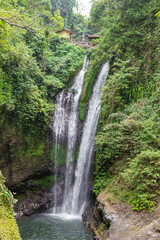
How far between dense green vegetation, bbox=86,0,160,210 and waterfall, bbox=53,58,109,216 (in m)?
1.15

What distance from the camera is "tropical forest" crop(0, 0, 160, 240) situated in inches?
268

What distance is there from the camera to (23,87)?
1091 centimetres

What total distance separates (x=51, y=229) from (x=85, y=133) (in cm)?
617

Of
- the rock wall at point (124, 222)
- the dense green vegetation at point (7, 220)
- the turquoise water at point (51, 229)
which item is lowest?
the turquoise water at point (51, 229)

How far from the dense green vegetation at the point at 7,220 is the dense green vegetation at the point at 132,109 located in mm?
3985

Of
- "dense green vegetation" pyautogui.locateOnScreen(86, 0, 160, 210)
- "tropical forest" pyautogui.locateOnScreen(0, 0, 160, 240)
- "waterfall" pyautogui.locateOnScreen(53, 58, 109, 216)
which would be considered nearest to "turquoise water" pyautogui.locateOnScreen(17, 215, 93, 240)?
"tropical forest" pyautogui.locateOnScreen(0, 0, 160, 240)

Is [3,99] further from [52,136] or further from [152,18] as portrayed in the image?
[152,18]

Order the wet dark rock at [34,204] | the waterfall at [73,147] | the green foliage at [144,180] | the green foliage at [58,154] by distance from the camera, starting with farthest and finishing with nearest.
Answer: the green foliage at [58,154]
the waterfall at [73,147]
the wet dark rock at [34,204]
the green foliage at [144,180]

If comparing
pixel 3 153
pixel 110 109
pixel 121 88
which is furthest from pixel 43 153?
pixel 121 88

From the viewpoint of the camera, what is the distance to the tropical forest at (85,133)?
22.3 feet

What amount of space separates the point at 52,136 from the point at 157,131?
296 inches

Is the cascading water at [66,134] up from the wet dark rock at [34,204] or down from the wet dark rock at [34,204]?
up

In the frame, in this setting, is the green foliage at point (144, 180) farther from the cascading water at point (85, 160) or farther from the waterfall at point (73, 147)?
the waterfall at point (73, 147)

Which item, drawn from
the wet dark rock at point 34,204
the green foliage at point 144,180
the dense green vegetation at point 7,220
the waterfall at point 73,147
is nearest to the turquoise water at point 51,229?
the wet dark rock at point 34,204
